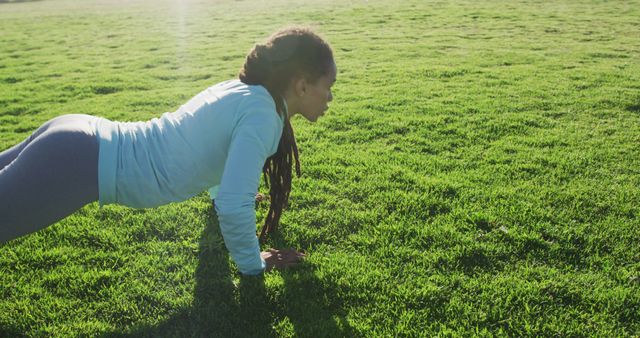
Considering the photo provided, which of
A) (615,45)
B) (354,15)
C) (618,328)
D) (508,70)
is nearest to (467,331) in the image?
(618,328)

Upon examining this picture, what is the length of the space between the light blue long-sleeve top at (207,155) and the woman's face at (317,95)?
0.95ft

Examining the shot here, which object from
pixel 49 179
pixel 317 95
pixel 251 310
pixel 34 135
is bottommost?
pixel 251 310

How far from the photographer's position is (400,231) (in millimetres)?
3982

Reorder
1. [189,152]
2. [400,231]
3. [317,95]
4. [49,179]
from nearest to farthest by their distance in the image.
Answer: [49,179] → [189,152] → [317,95] → [400,231]

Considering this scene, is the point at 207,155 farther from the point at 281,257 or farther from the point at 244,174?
the point at 281,257

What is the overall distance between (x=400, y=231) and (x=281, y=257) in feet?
3.62

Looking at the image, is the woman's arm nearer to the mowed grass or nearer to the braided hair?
the braided hair

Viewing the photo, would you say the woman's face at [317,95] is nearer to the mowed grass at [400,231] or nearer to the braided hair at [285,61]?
the braided hair at [285,61]

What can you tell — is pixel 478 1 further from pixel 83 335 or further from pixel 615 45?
pixel 83 335

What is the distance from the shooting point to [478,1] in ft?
82.3

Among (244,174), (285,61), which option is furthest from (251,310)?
(285,61)

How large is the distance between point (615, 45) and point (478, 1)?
44.2 ft

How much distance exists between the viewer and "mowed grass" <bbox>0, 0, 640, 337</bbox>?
307cm

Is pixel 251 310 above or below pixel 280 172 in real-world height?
below
